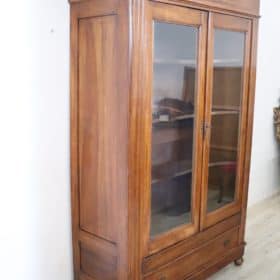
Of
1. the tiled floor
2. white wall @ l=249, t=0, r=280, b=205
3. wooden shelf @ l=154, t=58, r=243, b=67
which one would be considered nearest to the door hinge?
wooden shelf @ l=154, t=58, r=243, b=67

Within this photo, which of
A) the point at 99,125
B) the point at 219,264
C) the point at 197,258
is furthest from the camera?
the point at 219,264

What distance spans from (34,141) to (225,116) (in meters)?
1.17

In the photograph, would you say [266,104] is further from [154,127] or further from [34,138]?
[34,138]

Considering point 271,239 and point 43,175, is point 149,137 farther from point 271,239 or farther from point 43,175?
point 271,239

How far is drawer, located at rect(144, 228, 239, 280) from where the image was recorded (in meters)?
2.16

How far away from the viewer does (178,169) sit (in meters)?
2.21

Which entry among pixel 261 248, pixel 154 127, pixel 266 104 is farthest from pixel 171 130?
pixel 266 104

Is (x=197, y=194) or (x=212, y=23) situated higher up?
(x=212, y=23)

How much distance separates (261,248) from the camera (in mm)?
3045

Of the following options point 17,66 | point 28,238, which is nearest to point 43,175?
point 28,238

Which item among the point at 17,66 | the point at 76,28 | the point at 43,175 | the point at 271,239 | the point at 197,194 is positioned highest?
the point at 76,28

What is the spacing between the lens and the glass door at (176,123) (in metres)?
1.96

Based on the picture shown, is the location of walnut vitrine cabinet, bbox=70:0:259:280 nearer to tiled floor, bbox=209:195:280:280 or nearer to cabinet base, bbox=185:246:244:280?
cabinet base, bbox=185:246:244:280

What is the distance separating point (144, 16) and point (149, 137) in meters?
0.56
